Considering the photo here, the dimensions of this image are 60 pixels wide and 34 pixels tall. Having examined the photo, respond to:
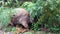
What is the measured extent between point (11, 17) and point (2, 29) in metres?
0.49

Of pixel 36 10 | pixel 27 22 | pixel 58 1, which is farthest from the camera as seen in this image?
pixel 27 22

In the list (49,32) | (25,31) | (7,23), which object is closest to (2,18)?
(7,23)

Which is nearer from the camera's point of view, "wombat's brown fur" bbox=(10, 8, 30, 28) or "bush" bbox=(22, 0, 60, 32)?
"bush" bbox=(22, 0, 60, 32)

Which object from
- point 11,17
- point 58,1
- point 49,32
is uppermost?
point 58,1

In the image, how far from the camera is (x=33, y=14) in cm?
574

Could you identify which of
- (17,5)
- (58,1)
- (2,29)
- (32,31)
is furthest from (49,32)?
(17,5)

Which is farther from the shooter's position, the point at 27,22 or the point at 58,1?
the point at 27,22

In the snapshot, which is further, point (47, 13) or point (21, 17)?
point (21, 17)

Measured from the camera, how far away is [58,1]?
5316 millimetres

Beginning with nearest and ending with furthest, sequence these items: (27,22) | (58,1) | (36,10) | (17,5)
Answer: (58,1), (36,10), (27,22), (17,5)

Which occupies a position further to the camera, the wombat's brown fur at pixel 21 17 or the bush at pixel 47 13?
the wombat's brown fur at pixel 21 17

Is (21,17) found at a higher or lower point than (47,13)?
lower

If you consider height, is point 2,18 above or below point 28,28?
above

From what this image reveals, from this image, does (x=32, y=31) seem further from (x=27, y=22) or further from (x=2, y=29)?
(x=2, y=29)
